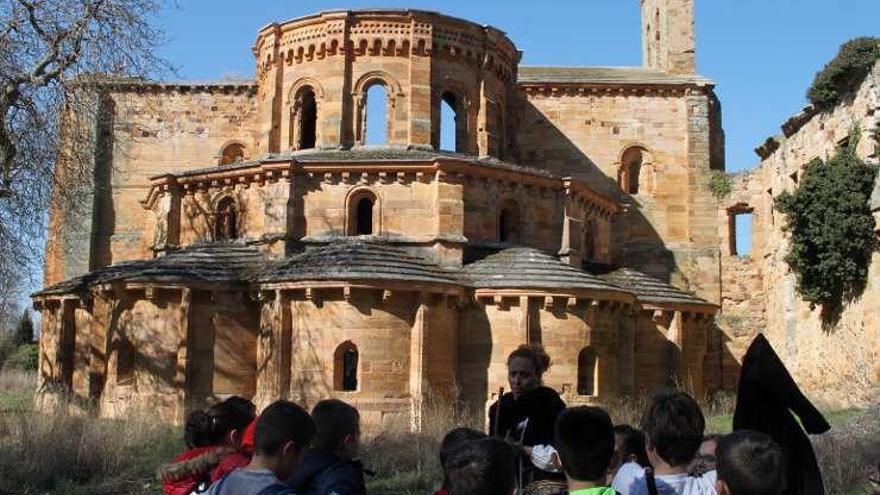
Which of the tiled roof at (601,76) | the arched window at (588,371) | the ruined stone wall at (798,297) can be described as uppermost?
the tiled roof at (601,76)

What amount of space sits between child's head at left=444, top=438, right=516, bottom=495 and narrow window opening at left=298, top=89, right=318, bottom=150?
22.7 m

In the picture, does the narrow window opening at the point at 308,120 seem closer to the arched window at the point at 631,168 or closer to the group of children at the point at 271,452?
the arched window at the point at 631,168

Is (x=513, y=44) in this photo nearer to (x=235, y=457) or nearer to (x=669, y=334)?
(x=669, y=334)

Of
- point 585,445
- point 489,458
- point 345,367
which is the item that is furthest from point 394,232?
point 489,458

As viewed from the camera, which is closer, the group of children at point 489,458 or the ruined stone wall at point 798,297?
the group of children at point 489,458

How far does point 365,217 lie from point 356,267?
3659 mm

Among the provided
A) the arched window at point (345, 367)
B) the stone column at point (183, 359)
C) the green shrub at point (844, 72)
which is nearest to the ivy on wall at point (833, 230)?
the green shrub at point (844, 72)

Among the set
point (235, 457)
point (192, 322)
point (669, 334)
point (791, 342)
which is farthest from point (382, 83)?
point (235, 457)

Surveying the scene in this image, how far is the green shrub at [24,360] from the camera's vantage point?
45.1 metres

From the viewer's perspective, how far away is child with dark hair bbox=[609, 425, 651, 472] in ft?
20.2

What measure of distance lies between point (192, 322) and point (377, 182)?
562cm

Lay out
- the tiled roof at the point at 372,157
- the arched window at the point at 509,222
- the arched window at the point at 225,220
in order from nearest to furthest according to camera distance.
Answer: the tiled roof at the point at 372,157 < the arched window at the point at 509,222 < the arched window at the point at 225,220

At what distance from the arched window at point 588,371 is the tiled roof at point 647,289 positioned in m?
3.47

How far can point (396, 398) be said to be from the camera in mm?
Result: 20531
